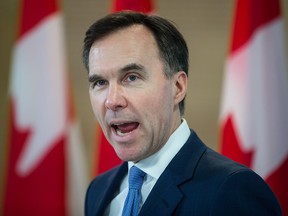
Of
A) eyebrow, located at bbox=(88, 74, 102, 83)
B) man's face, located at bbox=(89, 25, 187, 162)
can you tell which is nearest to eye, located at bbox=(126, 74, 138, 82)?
man's face, located at bbox=(89, 25, 187, 162)

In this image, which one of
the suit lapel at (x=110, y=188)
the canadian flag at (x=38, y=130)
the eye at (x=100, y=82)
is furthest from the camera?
the canadian flag at (x=38, y=130)

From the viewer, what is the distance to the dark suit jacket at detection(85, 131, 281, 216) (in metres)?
1.12

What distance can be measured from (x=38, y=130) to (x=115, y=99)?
1.51 m

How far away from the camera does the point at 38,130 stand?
2.62m

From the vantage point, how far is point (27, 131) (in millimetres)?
2627

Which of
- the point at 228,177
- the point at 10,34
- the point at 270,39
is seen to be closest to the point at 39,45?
the point at 10,34

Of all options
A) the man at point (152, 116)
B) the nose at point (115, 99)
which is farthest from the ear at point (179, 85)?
the nose at point (115, 99)

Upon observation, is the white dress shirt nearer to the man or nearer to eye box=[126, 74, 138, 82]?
the man

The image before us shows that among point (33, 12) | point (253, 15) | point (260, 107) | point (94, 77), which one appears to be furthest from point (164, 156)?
point (33, 12)

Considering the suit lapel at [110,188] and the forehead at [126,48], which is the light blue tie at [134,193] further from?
the forehead at [126,48]

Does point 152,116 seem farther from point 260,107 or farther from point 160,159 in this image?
point 260,107

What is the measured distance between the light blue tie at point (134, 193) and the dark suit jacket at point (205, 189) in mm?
80

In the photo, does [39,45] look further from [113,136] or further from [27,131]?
[113,136]

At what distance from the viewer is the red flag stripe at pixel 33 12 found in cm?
271
